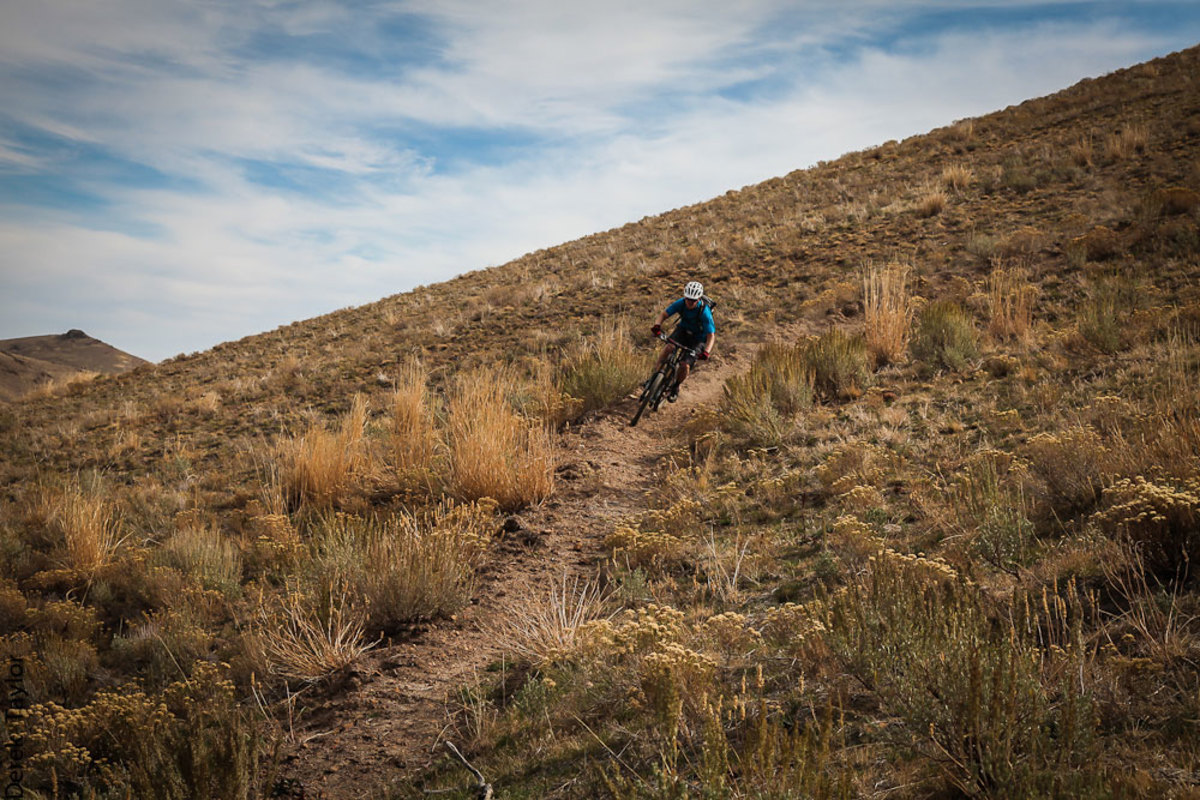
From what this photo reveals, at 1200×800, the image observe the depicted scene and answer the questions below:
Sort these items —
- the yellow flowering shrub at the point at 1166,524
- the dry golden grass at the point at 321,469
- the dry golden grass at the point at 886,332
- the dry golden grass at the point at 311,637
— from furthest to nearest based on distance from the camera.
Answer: the dry golden grass at the point at 886,332 → the dry golden grass at the point at 321,469 → the dry golden grass at the point at 311,637 → the yellow flowering shrub at the point at 1166,524

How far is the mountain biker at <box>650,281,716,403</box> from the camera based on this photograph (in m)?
9.06

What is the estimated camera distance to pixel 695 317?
365 inches

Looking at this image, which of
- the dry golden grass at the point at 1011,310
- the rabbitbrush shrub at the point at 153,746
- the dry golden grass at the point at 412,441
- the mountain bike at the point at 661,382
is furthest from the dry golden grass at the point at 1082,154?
the rabbitbrush shrub at the point at 153,746

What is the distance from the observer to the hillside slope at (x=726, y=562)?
8.60 feet

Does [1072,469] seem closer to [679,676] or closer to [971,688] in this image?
[971,688]

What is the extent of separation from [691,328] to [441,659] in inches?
238

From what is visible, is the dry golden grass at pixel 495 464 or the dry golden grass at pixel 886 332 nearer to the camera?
the dry golden grass at pixel 495 464

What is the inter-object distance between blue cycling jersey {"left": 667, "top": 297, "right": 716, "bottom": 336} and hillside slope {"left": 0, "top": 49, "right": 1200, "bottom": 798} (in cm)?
92

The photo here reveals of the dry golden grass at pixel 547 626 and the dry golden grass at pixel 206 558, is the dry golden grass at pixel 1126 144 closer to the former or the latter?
the dry golden grass at pixel 547 626

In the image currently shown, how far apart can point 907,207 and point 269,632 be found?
19.3m

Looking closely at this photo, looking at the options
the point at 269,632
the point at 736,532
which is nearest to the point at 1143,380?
the point at 736,532

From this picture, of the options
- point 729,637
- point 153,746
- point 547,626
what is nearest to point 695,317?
point 547,626

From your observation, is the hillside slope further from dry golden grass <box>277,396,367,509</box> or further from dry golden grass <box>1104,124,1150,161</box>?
dry golden grass <box>1104,124,1150,161</box>

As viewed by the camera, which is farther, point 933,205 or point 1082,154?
point 1082,154
